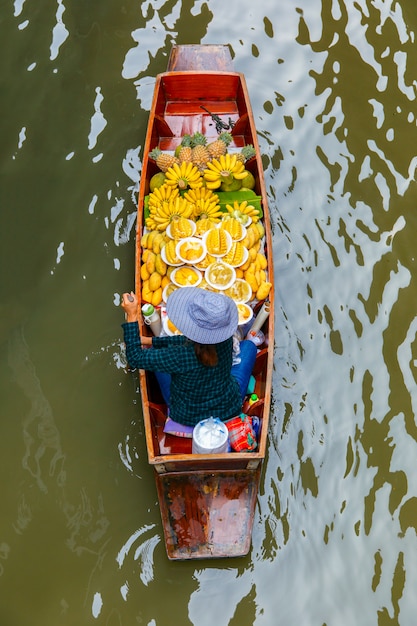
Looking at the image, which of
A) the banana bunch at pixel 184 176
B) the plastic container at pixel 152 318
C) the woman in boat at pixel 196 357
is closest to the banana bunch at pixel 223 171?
the banana bunch at pixel 184 176

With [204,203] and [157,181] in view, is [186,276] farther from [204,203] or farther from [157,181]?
[157,181]

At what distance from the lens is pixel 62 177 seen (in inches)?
280

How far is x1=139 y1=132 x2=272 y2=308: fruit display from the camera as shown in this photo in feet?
17.8

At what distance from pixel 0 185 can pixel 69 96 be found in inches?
64.8

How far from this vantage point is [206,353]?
4141mm

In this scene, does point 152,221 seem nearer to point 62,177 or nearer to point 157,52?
point 62,177

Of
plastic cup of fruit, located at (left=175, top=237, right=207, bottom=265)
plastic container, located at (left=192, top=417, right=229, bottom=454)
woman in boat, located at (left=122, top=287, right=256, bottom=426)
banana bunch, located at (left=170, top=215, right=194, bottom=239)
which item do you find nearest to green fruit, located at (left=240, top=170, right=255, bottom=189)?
banana bunch, located at (left=170, top=215, right=194, bottom=239)

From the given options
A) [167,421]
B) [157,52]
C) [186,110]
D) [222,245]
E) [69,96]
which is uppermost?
[157,52]

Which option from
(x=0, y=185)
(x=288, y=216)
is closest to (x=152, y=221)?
(x=288, y=216)

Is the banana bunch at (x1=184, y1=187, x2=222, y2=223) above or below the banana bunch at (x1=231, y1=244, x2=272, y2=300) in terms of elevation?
above

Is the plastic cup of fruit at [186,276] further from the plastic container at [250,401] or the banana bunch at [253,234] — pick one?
the plastic container at [250,401]

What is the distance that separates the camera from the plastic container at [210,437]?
451 centimetres

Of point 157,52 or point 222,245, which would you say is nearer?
point 222,245

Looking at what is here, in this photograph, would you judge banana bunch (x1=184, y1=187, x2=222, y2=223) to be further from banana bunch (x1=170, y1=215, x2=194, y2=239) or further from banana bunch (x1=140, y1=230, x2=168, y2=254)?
banana bunch (x1=140, y1=230, x2=168, y2=254)
